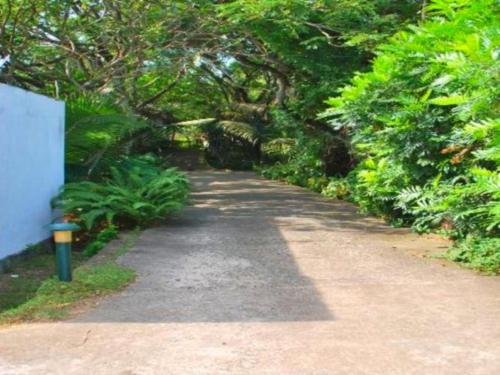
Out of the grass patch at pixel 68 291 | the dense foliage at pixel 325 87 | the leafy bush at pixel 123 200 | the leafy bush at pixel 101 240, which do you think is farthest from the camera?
the leafy bush at pixel 123 200

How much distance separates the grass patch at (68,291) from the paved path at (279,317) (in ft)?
0.66

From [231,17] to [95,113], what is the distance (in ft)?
11.2

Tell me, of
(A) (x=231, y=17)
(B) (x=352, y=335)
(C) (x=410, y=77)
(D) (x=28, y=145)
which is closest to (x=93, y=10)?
(A) (x=231, y=17)

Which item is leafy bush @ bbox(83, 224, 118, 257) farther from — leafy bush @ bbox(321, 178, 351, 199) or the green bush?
leafy bush @ bbox(321, 178, 351, 199)

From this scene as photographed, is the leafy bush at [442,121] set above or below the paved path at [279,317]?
above

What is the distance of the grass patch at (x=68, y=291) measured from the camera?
17.5 ft

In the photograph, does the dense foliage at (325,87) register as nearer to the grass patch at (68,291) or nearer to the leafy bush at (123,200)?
the leafy bush at (123,200)

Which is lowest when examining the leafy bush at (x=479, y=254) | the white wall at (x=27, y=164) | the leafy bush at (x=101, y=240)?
the leafy bush at (x=101, y=240)

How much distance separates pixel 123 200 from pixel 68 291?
410cm

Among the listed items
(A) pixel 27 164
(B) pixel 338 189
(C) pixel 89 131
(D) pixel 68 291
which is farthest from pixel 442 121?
(B) pixel 338 189

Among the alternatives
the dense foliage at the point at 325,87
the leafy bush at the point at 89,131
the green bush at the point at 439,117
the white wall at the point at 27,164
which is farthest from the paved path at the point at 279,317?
the leafy bush at the point at 89,131

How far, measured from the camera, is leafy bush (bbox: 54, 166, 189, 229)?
9.50m

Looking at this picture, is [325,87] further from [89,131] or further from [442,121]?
[442,121]

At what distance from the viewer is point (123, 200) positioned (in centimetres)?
997
